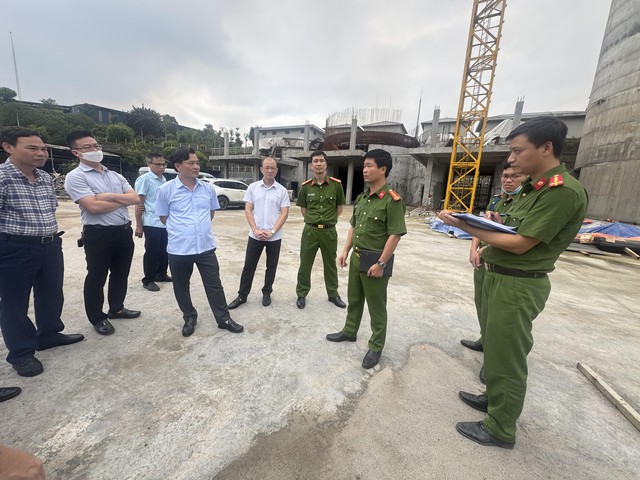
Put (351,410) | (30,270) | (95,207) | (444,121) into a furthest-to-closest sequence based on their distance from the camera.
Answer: (444,121) < (95,207) < (30,270) < (351,410)

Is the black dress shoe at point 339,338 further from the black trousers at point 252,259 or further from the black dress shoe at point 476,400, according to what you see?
the black trousers at point 252,259

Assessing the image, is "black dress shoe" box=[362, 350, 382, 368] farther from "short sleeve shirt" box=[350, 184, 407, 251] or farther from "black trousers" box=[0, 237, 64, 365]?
"black trousers" box=[0, 237, 64, 365]

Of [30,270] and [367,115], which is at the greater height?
[367,115]

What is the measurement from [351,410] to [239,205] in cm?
1221

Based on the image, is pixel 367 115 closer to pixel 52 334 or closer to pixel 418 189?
pixel 418 189

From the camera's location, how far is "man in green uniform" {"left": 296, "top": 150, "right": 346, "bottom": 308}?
10.2 ft

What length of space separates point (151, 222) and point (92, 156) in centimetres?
125

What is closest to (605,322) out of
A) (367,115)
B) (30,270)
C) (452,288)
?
(452,288)

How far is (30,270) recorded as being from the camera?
1.92 m

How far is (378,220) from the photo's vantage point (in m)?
2.09

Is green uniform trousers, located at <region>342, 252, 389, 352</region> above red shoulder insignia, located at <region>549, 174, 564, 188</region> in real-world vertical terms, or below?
below

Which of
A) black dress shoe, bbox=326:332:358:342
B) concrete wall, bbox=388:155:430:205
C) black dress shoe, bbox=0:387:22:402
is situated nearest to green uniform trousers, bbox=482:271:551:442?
black dress shoe, bbox=326:332:358:342

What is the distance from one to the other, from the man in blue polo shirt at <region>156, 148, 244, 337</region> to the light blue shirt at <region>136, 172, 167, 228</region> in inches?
43.5

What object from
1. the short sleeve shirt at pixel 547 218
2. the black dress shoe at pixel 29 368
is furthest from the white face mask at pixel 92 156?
the short sleeve shirt at pixel 547 218
